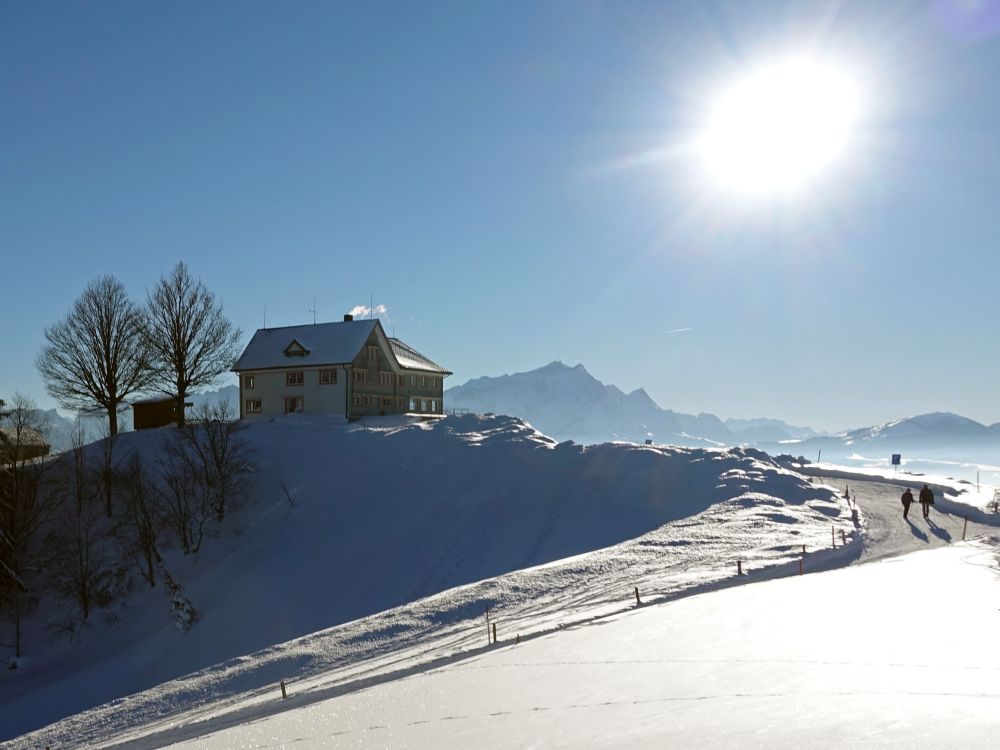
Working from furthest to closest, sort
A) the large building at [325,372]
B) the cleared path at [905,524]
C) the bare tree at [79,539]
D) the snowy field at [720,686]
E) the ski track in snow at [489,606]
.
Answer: the large building at [325,372] < the bare tree at [79,539] < the cleared path at [905,524] < the ski track in snow at [489,606] < the snowy field at [720,686]

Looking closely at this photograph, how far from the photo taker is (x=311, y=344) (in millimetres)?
66750

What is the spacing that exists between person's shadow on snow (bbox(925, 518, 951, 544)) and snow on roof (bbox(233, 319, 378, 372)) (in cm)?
4558

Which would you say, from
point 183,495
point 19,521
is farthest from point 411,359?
point 19,521

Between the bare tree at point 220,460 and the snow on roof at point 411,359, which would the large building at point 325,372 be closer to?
the snow on roof at point 411,359

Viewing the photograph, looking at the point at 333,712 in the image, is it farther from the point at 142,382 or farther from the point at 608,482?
the point at 142,382

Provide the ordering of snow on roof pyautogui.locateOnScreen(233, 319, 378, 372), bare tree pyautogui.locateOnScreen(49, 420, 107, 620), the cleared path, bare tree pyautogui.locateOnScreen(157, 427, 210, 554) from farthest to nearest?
snow on roof pyautogui.locateOnScreen(233, 319, 378, 372) < bare tree pyautogui.locateOnScreen(157, 427, 210, 554) < bare tree pyautogui.locateOnScreen(49, 420, 107, 620) < the cleared path

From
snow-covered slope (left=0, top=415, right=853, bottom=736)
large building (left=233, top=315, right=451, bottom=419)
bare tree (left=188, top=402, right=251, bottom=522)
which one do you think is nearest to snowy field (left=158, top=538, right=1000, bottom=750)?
snow-covered slope (left=0, top=415, right=853, bottom=736)

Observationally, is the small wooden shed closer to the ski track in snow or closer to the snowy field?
the ski track in snow

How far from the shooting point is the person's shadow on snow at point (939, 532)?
31469mm

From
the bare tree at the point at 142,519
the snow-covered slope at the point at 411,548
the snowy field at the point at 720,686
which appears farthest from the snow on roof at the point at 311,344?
the snowy field at the point at 720,686

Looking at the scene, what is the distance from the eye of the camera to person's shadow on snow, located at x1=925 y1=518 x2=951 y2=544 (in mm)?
31469

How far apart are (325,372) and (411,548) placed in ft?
98.8

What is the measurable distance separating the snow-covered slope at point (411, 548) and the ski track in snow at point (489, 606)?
15 centimetres

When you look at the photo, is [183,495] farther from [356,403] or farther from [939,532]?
[939,532]
